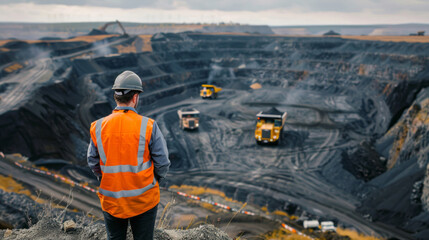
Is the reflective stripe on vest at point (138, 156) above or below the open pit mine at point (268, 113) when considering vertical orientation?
above

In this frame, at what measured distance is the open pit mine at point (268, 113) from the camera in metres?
16.2

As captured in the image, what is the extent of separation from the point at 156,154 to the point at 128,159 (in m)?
0.26

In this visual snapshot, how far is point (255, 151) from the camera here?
80.4ft

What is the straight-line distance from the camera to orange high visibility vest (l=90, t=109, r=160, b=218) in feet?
7.93

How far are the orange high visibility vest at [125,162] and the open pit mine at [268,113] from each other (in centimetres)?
1105

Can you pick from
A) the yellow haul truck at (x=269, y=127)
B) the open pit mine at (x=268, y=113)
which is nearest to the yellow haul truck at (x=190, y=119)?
the open pit mine at (x=268, y=113)

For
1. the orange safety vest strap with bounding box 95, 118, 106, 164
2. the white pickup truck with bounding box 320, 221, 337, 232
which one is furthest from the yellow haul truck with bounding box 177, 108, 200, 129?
the orange safety vest strap with bounding box 95, 118, 106, 164

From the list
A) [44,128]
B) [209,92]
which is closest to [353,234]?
[44,128]

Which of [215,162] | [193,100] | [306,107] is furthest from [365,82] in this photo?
[215,162]

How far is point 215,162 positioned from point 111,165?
68.2ft

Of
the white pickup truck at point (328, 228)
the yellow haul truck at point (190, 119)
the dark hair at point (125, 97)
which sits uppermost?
the dark hair at point (125, 97)

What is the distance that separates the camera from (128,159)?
2.42m

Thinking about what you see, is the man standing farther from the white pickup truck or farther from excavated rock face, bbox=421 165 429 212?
excavated rock face, bbox=421 165 429 212

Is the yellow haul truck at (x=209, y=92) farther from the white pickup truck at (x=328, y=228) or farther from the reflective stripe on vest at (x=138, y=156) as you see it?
the reflective stripe on vest at (x=138, y=156)
